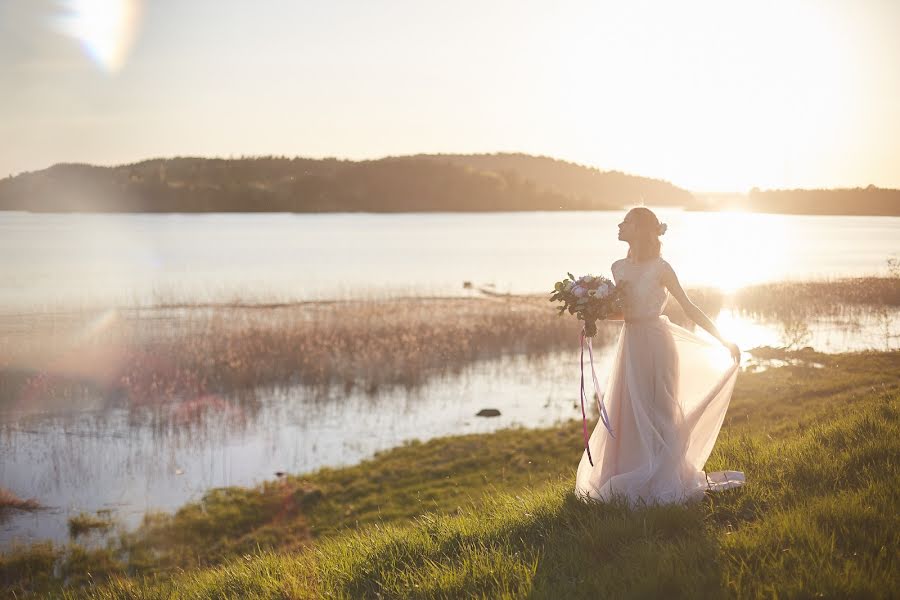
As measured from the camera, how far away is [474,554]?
5.61 metres

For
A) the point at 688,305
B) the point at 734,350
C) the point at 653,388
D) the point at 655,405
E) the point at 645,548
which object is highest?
the point at 688,305

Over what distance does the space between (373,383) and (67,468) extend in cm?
978

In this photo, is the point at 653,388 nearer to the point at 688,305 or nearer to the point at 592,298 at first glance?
the point at 688,305

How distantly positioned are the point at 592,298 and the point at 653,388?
1.15 m

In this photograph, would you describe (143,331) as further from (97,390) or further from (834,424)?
(834,424)

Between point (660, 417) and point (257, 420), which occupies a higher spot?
point (660, 417)

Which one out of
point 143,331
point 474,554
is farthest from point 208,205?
point 474,554

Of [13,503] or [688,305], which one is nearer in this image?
[688,305]

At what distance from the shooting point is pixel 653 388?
279 inches

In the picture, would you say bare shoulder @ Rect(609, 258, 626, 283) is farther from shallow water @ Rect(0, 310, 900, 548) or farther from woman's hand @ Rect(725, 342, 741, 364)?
shallow water @ Rect(0, 310, 900, 548)

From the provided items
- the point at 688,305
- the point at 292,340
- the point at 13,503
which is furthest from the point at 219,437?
the point at 688,305

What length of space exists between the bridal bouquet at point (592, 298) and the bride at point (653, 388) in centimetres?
18

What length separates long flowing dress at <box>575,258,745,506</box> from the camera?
6.69 meters

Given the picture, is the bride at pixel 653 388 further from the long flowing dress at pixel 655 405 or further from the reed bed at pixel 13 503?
the reed bed at pixel 13 503
